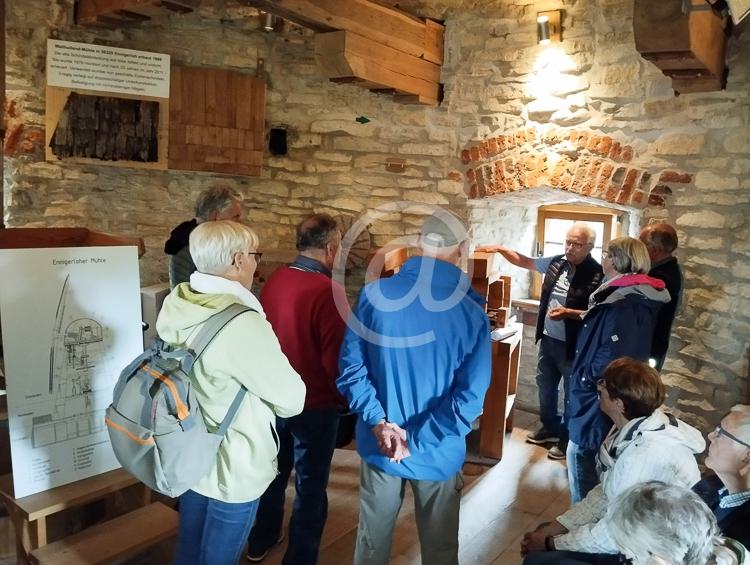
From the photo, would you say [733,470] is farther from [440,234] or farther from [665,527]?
[440,234]

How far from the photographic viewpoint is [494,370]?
3920mm

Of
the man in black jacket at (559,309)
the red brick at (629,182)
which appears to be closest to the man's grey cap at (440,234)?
the man in black jacket at (559,309)

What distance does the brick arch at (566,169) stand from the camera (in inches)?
155

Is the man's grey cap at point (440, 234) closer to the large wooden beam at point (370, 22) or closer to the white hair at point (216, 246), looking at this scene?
the white hair at point (216, 246)

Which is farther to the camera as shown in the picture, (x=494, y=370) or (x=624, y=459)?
(x=494, y=370)

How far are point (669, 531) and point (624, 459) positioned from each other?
2.07ft

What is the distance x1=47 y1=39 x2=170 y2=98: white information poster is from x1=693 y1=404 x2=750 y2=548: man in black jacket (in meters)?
4.24

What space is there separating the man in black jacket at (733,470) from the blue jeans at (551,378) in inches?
85.6

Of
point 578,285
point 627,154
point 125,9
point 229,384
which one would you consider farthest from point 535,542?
point 125,9

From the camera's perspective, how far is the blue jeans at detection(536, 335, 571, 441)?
408cm

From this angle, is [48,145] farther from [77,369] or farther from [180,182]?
[77,369]

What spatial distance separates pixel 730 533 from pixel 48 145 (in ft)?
14.9

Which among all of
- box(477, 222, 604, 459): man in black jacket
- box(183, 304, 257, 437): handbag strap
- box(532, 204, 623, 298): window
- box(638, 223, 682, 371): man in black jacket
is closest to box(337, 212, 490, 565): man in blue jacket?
box(183, 304, 257, 437): handbag strap

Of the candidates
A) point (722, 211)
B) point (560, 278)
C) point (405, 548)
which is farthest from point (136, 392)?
point (722, 211)
